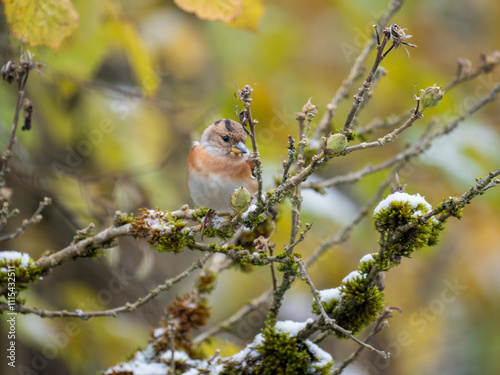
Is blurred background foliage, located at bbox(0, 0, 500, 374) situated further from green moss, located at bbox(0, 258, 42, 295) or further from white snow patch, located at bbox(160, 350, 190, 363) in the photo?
green moss, located at bbox(0, 258, 42, 295)

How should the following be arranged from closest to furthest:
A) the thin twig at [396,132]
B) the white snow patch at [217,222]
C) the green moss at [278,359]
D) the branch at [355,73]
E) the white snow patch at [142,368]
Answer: the thin twig at [396,132] < the green moss at [278,359] < the white snow patch at [217,222] < the white snow patch at [142,368] < the branch at [355,73]

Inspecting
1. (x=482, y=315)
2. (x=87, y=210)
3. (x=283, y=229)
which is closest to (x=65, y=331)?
(x=87, y=210)

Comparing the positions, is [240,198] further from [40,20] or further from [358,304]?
[40,20]

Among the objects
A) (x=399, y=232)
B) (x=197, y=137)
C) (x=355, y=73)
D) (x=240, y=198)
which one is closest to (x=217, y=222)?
(x=240, y=198)

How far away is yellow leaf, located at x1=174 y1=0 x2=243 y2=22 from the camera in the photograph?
7.83 ft

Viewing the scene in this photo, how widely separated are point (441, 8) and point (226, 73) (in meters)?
2.25

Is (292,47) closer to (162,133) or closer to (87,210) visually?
(162,133)

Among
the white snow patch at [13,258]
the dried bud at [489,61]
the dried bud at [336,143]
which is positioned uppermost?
the dried bud at [489,61]

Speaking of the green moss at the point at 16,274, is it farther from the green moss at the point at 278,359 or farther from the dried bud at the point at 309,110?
the dried bud at the point at 309,110

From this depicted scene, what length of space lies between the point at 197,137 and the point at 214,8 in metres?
1.29

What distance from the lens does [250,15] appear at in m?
2.58

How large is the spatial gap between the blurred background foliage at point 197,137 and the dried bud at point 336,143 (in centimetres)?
109

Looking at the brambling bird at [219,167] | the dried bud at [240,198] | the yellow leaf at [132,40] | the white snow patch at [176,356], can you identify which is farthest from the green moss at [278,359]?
the yellow leaf at [132,40]

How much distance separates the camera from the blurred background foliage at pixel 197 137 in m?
3.66
